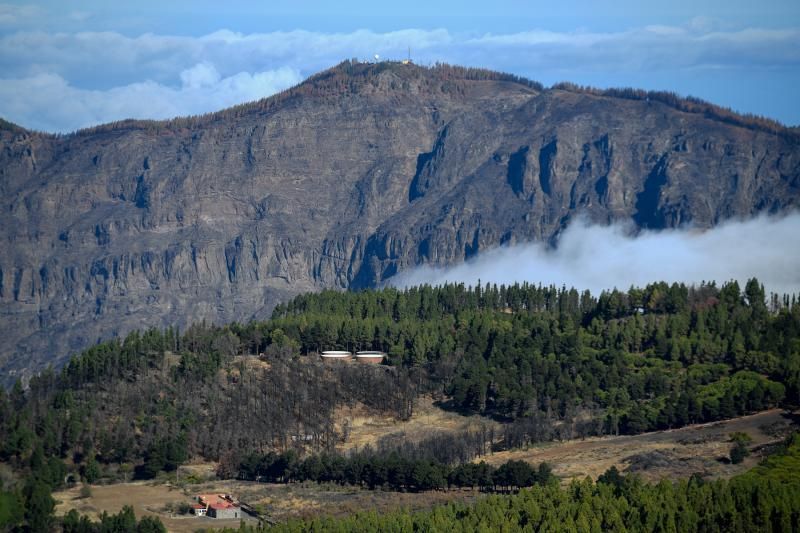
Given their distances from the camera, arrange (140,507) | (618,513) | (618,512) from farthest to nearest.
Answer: (140,507)
(618,512)
(618,513)

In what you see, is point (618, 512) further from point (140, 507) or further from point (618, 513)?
point (140, 507)

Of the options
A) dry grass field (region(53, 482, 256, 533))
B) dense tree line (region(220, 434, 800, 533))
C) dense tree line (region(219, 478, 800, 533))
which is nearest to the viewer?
dense tree line (region(219, 478, 800, 533))

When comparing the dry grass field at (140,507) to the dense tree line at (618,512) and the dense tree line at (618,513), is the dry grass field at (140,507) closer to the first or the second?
the dense tree line at (618,513)

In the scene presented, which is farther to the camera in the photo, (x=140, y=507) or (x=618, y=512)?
(x=140, y=507)

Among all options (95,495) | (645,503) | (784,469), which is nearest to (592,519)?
(645,503)

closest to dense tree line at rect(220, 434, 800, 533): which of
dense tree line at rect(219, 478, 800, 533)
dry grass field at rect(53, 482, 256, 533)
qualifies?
dense tree line at rect(219, 478, 800, 533)

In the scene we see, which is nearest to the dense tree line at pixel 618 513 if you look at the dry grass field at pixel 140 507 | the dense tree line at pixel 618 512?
the dense tree line at pixel 618 512

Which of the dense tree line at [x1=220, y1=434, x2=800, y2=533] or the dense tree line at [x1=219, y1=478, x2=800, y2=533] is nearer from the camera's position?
the dense tree line at [x1=219, y1=478, x2=800, y2=533]

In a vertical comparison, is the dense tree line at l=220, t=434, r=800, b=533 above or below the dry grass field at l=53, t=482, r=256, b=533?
above

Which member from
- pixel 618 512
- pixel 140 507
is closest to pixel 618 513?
pixel 618 512

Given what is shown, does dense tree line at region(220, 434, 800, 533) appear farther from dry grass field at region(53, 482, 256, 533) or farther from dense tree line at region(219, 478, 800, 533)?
dry grass field at region(53, 482, 256, 533)

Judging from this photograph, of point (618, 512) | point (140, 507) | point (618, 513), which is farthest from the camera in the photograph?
point (140, 507)

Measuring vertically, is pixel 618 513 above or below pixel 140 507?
above

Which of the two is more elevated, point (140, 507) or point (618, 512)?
point (618, 512)
